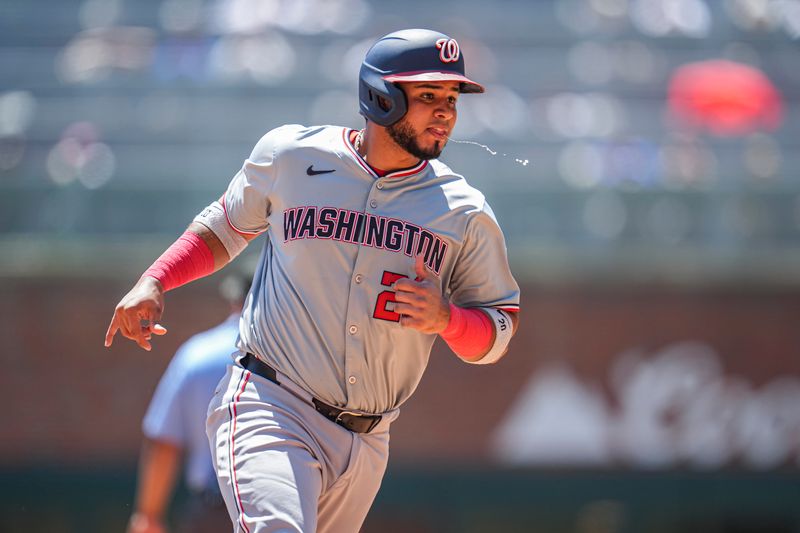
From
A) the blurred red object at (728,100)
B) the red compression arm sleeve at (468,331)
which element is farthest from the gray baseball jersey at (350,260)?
the blurred red object at (728,100)

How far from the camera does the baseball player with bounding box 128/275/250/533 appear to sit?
4.51 metres

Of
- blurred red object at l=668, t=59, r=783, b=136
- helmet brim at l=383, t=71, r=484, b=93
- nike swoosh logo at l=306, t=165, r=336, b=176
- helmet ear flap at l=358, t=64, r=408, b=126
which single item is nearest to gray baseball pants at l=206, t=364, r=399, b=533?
nike swoosh logo at l=306, t=165, r=336, b=176

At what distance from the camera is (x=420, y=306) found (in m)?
2.90

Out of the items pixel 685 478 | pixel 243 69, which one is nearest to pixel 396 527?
pixel 685 478

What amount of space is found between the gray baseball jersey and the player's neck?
0.04 metres

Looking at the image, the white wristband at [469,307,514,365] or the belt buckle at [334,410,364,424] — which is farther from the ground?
the white wristband at [469,307,514,365]

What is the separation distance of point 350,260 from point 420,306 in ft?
1.07

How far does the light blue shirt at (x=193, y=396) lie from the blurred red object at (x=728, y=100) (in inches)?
262

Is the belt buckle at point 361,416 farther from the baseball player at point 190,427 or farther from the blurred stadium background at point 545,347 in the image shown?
the blurred stadium background at point 545,347

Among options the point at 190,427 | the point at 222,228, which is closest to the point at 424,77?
the point at 222,228

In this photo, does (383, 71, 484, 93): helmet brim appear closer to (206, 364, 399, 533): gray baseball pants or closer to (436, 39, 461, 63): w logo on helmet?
(436, 39, 461, 63): w logo on helmet

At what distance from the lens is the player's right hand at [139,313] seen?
9.92 ft

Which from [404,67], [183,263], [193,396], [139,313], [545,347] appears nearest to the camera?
[139,313]

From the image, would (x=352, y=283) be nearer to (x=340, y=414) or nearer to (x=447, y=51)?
(x=340, y=414)
